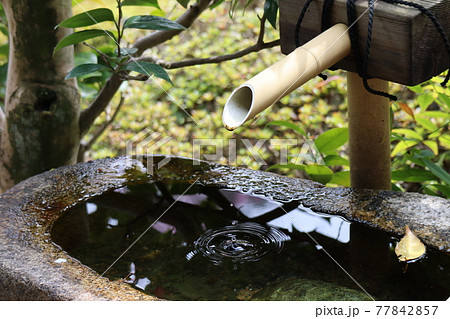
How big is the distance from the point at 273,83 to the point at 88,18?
730 mm

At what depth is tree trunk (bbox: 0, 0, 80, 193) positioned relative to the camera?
1.84 m

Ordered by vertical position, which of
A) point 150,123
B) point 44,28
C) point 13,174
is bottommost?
point 150,123

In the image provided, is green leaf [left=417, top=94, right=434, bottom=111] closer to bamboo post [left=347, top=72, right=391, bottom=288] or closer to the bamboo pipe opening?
bamboo post [left=347, top=72, right=391, bottom=288]

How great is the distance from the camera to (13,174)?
199 centimetres

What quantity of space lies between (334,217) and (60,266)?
699 millimetres

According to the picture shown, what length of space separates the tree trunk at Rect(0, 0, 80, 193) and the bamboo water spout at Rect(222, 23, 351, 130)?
3.42ft

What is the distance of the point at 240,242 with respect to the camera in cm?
141

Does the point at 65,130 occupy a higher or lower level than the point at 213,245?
higher

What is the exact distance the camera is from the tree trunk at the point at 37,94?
1839 mm

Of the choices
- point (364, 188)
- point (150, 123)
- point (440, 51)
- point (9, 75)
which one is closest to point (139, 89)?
point (150, 123)

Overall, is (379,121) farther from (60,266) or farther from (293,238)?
(60,266)

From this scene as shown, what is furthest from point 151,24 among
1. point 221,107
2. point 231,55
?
point 221,107

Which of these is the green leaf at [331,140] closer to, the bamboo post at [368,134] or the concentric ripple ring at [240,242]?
the bamboo post at [368,134]

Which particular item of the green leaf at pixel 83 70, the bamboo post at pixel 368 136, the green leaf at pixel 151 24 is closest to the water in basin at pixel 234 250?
the bamboo post at pixel 368 136
